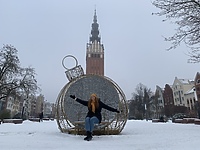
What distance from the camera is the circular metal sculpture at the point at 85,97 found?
676 centimetres

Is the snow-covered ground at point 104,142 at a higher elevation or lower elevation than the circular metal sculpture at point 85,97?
lower

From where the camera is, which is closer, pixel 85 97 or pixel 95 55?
pixel 85 97

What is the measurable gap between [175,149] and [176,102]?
63719 mm

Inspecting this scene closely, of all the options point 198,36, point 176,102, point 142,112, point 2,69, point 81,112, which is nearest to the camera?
point 81,112

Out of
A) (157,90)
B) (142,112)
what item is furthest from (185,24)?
(157,90)

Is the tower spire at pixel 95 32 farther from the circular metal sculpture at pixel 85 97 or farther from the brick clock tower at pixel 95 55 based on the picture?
the circular metal sculpture at pixel 85 97

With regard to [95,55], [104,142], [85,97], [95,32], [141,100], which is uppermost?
[95,32]

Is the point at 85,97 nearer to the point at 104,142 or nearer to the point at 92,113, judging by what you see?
the point at 92,113

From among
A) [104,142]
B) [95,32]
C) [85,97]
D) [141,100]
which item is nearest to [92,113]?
[104,142]

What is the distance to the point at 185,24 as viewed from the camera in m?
9.74

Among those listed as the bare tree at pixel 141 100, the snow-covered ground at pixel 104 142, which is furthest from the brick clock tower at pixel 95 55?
the snow-covered ground at pixel 104 142

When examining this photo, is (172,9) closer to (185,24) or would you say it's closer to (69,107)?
(185,24)

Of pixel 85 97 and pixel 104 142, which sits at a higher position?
pixel 85 97

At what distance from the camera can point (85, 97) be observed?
8383 mm
